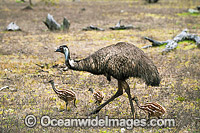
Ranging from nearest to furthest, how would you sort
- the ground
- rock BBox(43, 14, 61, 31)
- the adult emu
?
the adult emu → the ground → rock BBox(43, 14, 61, 31)

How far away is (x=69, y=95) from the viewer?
7039 mm

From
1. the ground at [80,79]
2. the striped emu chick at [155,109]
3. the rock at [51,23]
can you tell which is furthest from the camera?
the rock at [51,23]

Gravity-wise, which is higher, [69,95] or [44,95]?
[69,95]

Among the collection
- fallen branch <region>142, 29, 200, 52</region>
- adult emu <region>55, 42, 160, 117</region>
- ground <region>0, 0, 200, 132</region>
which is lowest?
ground <region>0, 0, 200, 132</region>

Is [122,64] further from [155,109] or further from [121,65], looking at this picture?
[155,109]

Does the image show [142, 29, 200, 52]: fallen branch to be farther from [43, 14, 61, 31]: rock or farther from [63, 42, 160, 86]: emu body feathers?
[43, 14, 61, 31]: rock

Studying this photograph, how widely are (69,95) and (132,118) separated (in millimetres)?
1808

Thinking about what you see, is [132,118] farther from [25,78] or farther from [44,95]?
[25,78]

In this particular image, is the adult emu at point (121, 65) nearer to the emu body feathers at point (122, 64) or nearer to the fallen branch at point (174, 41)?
the emu body feathers at point (122, 64)

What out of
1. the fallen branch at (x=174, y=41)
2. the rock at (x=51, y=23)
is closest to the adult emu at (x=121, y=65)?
the fallen branch at (x=174, y=41)

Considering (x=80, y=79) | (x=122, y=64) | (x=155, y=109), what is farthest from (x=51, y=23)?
(x=155, y=109)

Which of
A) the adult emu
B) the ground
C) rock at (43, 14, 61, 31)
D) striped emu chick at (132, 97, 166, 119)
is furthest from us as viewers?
rock at (43, 14, 61, 31)

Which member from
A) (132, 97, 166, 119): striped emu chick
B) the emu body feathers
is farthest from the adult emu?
(132, 97, 166, 119): striped emu chick

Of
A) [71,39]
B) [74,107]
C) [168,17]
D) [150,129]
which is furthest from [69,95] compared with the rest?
[168,17]
